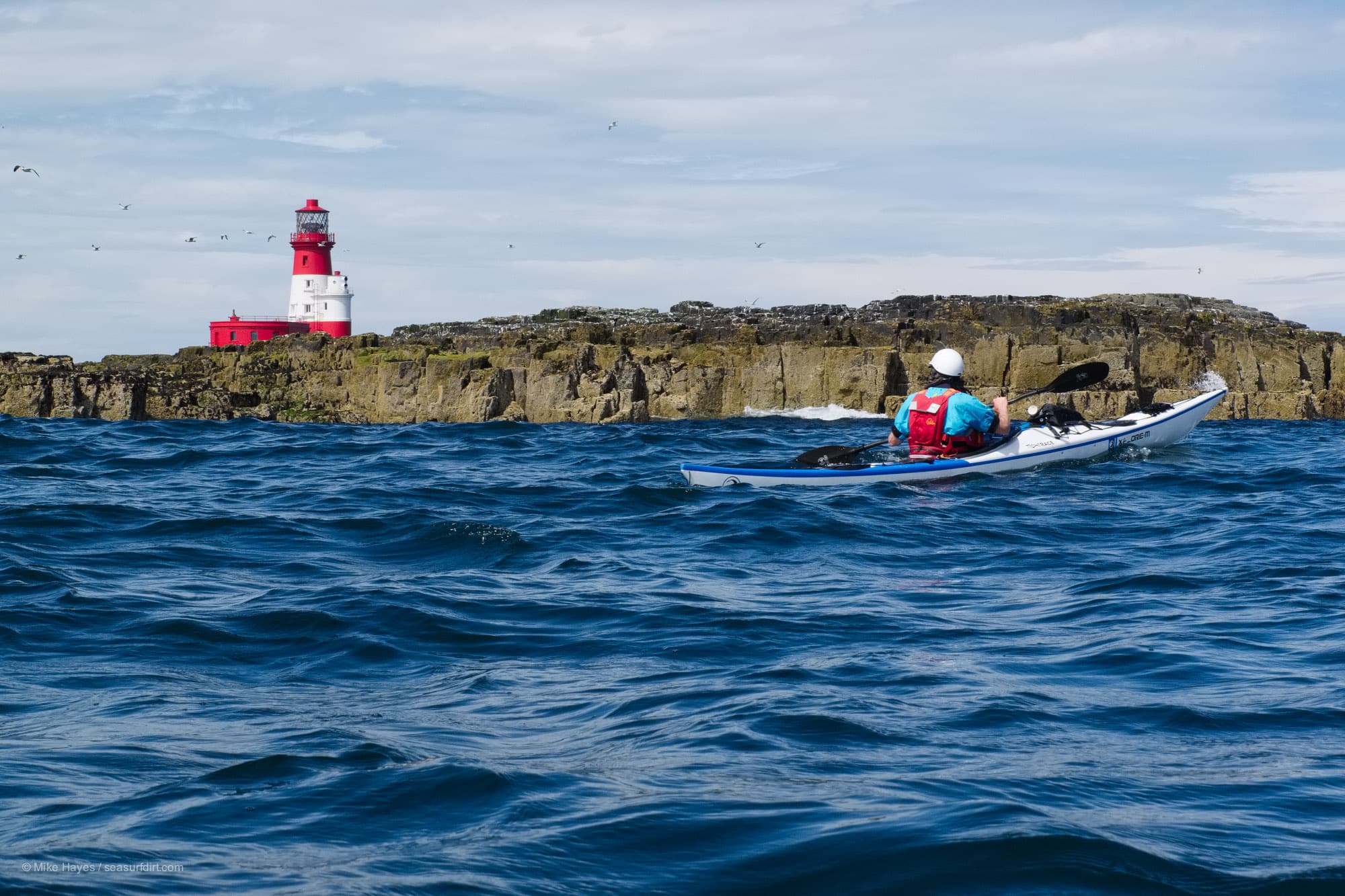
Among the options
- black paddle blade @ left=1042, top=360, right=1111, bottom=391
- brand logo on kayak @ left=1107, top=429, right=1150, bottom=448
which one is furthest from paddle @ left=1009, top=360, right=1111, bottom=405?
brand logo on kayak @ left=1107, top=429, right=1150, bottom=448

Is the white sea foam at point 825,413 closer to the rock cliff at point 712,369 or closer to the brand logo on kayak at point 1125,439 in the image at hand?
the rock cliff at point 712,369

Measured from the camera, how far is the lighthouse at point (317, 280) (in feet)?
158

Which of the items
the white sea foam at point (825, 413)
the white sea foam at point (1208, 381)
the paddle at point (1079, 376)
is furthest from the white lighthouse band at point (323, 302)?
the paddle at point (1079, 376)

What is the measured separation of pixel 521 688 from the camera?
5.61 metres

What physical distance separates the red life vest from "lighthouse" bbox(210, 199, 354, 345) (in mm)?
37236

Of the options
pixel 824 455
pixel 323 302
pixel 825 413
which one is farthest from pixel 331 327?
pixel 824 455

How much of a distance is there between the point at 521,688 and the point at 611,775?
1.32 m

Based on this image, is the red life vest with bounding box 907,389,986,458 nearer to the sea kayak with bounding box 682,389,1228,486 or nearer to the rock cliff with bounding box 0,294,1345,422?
the sea kayak with bounding box 682,389,1228,486

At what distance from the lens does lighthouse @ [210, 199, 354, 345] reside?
158 feet

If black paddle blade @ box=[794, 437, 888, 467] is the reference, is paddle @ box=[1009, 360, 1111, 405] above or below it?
above

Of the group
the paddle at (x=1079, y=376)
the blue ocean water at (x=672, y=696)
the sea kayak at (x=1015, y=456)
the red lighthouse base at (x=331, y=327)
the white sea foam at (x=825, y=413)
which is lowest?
the blue ocean water at (x=672, y=696)

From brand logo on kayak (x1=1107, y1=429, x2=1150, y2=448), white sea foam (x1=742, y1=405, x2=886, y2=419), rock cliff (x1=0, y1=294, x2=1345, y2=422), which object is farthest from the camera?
rock cliff (x1=0, y1=294, x2=1345, y2=422)

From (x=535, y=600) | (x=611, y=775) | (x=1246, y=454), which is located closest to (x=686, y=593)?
(x=535, y=600)

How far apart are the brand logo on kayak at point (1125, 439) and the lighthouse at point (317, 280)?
121 ft
